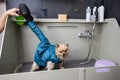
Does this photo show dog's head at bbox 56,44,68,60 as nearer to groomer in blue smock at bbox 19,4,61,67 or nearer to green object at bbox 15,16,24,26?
groomer in blue smock at bbox 19,4,61,67

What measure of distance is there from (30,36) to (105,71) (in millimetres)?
949

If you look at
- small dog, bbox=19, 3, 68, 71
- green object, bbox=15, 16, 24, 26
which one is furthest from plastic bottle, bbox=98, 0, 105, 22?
green object, bbox=15, 16, 24, 26

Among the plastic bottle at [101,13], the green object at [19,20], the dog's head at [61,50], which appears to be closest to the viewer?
the dog's head at [61,50]

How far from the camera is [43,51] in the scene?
1.27 metres

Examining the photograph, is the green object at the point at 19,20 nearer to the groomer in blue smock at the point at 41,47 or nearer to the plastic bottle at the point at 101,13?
the groomer in blue smock at the point at 41,47

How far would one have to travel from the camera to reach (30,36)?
156cm

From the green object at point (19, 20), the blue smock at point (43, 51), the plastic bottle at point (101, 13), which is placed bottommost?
the blue smock at point (43, 51)

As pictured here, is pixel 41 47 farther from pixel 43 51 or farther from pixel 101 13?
pixel 101 13

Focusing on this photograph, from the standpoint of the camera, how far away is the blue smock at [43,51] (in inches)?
48.2

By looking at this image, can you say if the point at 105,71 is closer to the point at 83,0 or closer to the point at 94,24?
the point at 94,24

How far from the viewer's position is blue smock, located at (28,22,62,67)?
4.02 ft

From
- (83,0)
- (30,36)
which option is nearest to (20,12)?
(30,36)

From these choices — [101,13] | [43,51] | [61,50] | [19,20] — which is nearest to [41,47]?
[43,51]

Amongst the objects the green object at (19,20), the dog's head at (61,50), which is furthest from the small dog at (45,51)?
the green object at (19,20)
